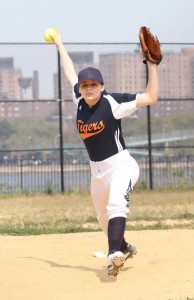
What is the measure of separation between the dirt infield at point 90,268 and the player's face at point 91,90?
5.77ft

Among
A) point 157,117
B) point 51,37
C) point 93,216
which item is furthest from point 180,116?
point 51,37

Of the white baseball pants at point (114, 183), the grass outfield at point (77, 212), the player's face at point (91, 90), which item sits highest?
the player's face at point (91, 90)

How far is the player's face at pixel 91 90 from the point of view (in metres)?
9.45

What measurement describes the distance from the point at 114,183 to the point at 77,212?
9081 mm

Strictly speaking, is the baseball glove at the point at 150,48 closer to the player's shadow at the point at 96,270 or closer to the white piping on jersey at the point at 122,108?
the white piping on jersey at the point at 122,108

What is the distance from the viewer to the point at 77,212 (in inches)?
724

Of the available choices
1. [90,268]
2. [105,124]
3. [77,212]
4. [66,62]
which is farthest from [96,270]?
[77,212]

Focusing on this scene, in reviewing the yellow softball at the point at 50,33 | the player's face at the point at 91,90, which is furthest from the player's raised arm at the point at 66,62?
the player's face at the point at 91,90

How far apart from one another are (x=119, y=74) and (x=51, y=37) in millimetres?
18691

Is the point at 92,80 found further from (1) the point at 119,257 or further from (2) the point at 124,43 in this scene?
(2) the point at 124,43

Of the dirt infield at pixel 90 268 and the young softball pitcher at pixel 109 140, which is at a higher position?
the young softball pitcher at pixel 109 140

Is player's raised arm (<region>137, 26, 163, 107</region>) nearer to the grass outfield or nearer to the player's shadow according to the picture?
the player's shadow

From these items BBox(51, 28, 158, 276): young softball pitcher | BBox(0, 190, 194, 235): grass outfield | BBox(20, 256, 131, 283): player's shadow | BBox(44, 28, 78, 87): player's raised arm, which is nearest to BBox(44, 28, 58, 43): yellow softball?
BBox(44, 28, 78, 87): player's raised arm

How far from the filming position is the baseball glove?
914 cm
